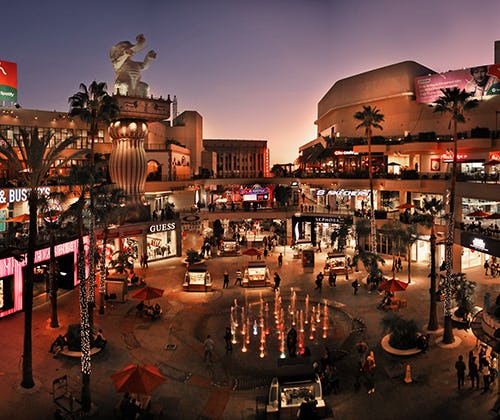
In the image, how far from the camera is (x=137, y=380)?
595 inches

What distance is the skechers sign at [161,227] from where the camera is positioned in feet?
133

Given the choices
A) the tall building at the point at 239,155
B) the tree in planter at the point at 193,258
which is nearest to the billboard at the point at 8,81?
the tree in planter at the point at 193,258

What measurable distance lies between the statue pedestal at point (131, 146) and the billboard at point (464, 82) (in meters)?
30.3

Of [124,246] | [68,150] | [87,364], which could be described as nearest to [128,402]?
[87,364]

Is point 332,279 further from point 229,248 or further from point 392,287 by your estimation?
point 229,248

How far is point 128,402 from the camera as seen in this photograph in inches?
595

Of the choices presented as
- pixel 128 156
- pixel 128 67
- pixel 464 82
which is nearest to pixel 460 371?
pixel 128 156

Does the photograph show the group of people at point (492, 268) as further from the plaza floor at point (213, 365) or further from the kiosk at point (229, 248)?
the kiosk at point (229, 248)

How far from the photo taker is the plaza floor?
52.6 feet

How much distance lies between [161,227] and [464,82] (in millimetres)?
35651

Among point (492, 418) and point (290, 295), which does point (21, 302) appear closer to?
point (290, 295)

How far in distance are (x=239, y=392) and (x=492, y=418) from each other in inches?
361

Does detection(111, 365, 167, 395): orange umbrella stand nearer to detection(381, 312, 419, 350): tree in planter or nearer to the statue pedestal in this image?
detection(381, 312, 419, 350): tree in planter

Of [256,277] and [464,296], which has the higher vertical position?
[464,296]
